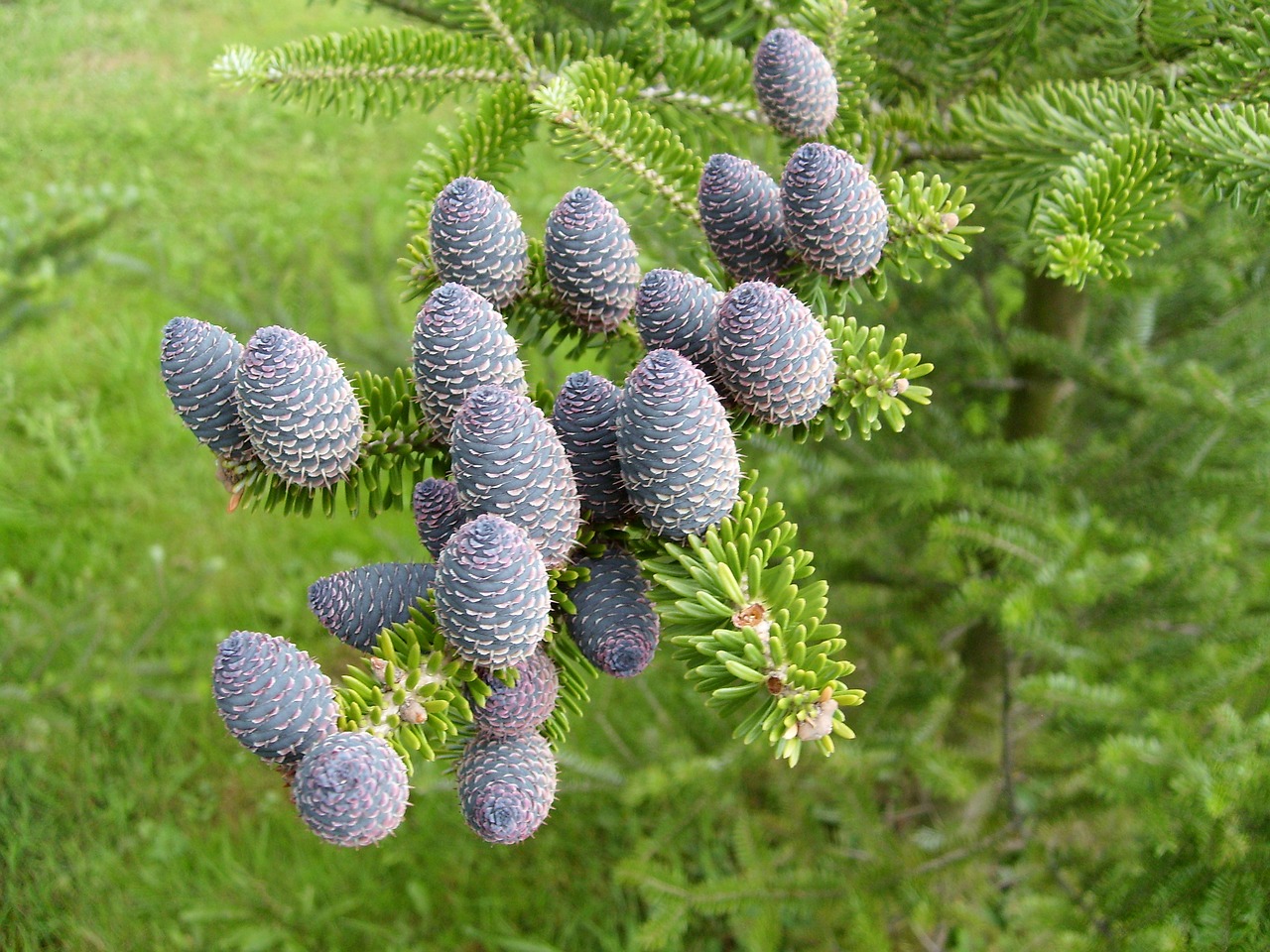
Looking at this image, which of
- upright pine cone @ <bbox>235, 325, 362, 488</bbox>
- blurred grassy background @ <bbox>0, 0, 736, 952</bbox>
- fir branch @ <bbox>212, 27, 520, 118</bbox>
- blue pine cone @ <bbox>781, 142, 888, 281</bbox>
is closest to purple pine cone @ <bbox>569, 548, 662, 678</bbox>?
upright pine cone @ <bbox>235, 325, 362, 488</bbox>

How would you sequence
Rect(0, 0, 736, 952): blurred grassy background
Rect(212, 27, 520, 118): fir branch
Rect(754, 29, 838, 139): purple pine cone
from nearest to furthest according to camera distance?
1. Rect(754, 29, 838, 139): purple pine cone
2. Rect(212, 27, 520, 118): fir branch
3. Rect(0, 0, 736, 952): blurred grassy background

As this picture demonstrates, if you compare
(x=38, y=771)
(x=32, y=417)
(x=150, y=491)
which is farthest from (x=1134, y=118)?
(x=32, y=417)

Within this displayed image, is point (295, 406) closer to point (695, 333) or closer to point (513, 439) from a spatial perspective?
point (513, 439)

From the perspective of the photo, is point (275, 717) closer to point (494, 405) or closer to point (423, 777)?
point (494, 405)

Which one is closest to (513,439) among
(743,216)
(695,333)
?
(695,333)

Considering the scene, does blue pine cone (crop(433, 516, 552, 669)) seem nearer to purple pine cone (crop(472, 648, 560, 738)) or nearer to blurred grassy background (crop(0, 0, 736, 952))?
purple pine cone (crop(472, 648, 560, 738))

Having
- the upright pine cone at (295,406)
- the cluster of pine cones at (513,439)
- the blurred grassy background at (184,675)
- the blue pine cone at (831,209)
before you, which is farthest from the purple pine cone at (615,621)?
the blurred grassy background at (184,675)

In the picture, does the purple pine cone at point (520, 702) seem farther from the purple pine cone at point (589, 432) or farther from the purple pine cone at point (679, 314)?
the purple pine cone at point (679, 314)

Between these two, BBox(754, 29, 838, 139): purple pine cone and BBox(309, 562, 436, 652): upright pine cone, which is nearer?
BBox(309, 562, 436, 652): upright pine cone
